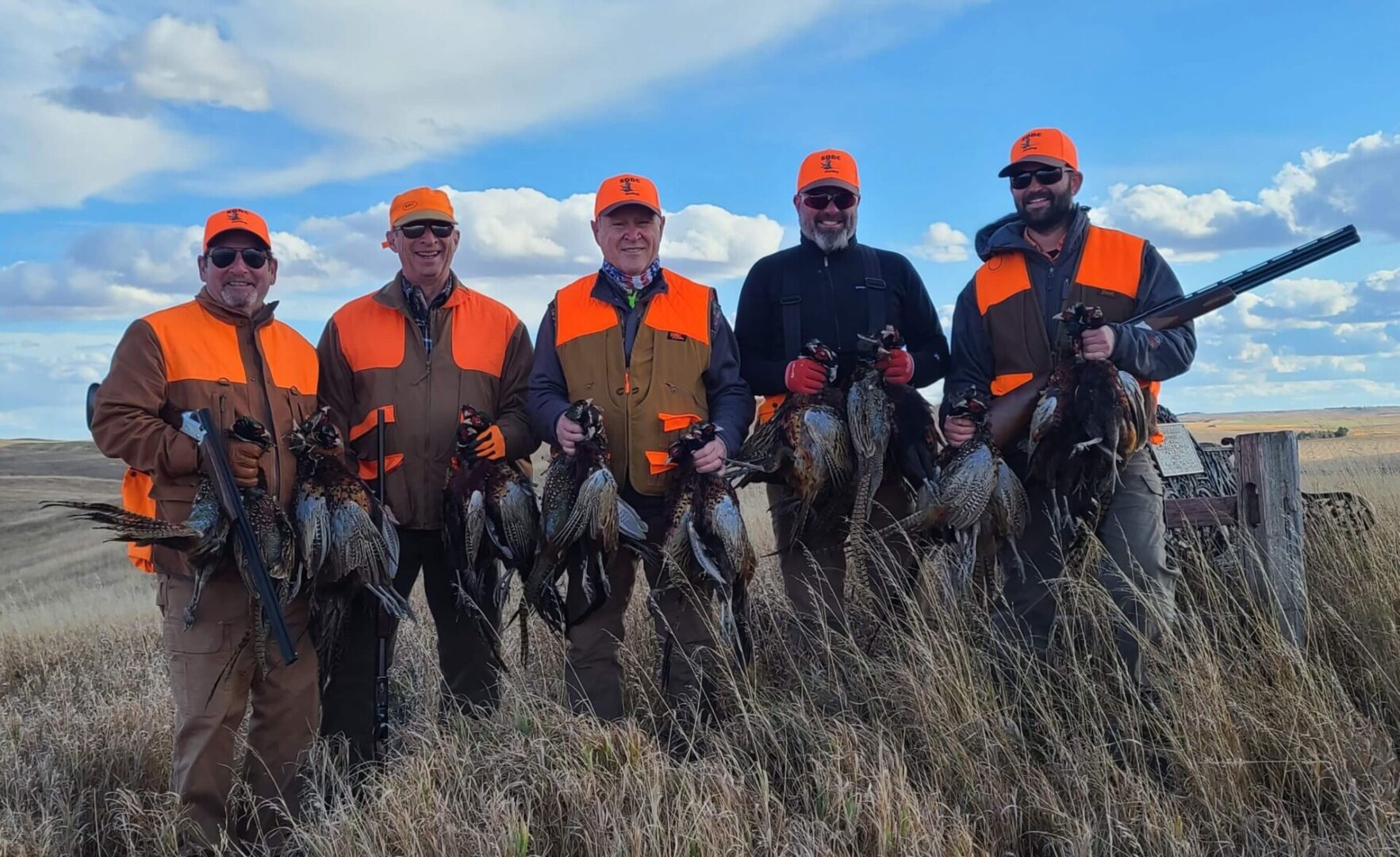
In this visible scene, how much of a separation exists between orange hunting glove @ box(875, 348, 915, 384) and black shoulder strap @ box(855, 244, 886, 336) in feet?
1.48

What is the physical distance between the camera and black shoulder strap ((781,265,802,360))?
208 inches

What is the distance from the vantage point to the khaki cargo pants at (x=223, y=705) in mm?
4359

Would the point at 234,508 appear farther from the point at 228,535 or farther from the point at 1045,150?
the point at 1045,150

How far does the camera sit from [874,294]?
5.26 m

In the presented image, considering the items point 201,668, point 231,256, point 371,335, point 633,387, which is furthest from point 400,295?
point 201,668

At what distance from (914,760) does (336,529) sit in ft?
9.16

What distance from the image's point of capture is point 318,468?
15.1ft

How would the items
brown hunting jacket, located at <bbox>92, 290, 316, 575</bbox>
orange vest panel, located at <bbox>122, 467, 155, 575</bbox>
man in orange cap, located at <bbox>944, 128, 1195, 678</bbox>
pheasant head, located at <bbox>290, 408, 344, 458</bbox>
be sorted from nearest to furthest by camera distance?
brown hunting jacket, located at <bbox>92, 290, 316, 575</bbox>
orange vest panel, located at <bbox>122, 467, 155, 575</bbox>
pheasant head, located at <bbox>290, 408, 344, 458</bbox>
man in orange cap, located at <bbox>944, 128, 1195, 678</bbox>

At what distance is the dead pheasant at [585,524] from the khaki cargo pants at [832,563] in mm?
823

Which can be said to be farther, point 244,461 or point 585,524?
point 585,524

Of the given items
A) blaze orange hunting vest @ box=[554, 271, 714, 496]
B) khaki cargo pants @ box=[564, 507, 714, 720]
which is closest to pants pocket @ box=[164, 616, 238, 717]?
khaki cargo pants @ box=[564, 507, 714, 720]

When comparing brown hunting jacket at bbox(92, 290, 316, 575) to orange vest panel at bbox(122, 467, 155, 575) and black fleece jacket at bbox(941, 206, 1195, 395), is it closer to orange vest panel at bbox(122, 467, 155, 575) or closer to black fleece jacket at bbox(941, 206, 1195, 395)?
orange vest panel at bbox(122, 467, 155, 575)

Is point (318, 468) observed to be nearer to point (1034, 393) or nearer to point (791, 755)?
point (791, 755)

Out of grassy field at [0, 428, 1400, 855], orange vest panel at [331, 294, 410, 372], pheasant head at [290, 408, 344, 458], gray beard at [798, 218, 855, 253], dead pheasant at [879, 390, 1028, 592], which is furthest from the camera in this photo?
gray beard at [798, 218, 855, 253]
